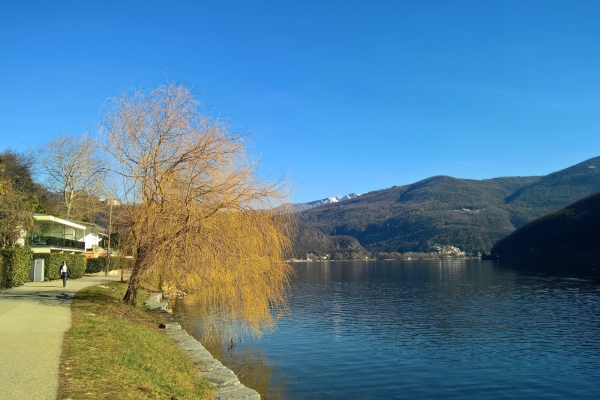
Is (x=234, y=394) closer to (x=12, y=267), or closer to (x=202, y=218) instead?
(x=202, y=218)

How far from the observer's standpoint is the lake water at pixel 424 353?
1461 centimetres

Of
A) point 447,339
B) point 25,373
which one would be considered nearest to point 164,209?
point 25,373

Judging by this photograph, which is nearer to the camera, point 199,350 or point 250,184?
point 199,350

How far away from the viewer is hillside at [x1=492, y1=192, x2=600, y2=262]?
12256 cm

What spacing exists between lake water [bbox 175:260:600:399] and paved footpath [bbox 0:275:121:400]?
5.87 meters

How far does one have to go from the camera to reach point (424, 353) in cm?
1955

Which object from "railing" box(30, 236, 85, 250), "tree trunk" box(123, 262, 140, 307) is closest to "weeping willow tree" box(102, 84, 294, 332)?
"tree trunk" box(123, 262, 140, 307)

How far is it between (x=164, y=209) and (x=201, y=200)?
53.1 inches

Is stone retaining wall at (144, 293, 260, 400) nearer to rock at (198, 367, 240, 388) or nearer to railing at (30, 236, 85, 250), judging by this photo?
rock at (198, 367, 240, 388)

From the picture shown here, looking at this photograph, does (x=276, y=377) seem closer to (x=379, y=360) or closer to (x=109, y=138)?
(x=379, y=360)

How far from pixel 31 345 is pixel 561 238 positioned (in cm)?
14567

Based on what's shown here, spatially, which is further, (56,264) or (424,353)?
(56,264)

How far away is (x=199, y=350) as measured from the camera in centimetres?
1381

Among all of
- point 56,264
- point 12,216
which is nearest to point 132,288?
point 12,216
